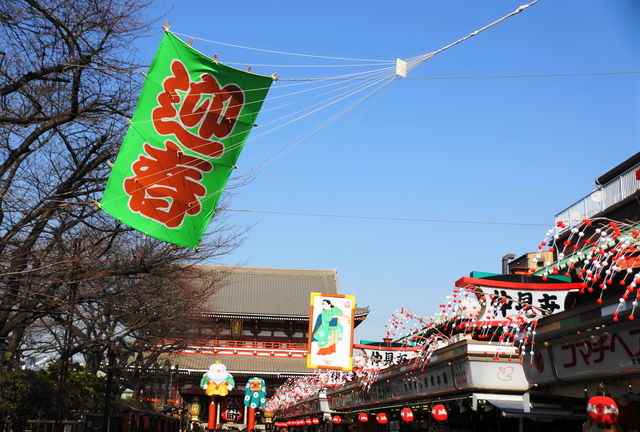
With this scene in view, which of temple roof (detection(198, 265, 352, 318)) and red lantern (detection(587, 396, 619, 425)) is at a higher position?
temple roof (detection(198, 265, 352, 318))

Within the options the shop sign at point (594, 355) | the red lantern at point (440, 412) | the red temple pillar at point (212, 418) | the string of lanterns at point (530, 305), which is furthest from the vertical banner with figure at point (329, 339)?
the red temple pillar at point (212, 418)

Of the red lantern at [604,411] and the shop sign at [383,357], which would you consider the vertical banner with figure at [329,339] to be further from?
the red lantern at [604,411]

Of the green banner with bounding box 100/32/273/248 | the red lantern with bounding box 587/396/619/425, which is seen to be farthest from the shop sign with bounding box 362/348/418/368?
the red lantern with bounding box 587/396/619/425

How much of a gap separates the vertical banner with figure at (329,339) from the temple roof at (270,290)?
2176cm

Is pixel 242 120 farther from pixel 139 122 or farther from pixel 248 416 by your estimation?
pixel 248 416

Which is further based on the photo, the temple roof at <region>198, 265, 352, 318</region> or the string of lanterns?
the temple roof at <region>198, 265, 352, 318</region>

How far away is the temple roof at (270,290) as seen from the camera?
4522 centimetres

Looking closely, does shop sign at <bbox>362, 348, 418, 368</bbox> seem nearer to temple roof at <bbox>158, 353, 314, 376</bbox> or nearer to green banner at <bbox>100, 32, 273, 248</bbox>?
green banner at <bbox>100, 32, 273, 248</bbox>

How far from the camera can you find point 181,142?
364 inches

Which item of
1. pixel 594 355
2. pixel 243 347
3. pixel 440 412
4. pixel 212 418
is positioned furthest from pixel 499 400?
pixel 212 418

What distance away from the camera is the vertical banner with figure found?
20297 mm

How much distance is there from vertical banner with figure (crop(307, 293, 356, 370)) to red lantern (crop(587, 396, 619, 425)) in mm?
13218

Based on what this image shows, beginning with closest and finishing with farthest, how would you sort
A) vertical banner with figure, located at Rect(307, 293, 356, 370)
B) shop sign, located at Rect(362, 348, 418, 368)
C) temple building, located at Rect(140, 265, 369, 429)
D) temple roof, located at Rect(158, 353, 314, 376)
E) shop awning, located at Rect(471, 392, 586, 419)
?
shop awning, located at Rect(471, 392, 586, 419) → shop sign, located at Rect(362, 348, 418, 368) → vertical banner with figure, located at Rect(307, 293, 356, 370) → temple roof, located at Rect(158, 353, 314, 376) → temple building, located at Rect(140, 265, 369, 429)

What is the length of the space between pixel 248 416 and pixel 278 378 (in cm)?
372
